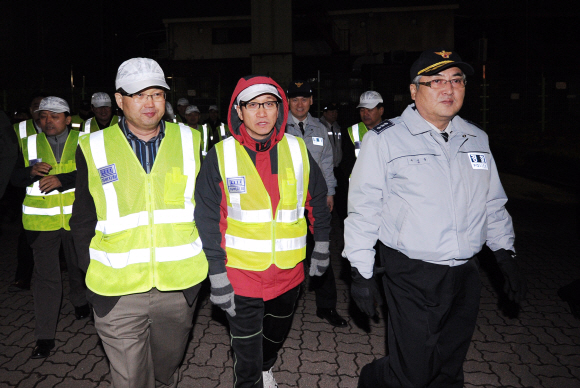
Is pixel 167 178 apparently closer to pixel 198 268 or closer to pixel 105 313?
pixel 198 268

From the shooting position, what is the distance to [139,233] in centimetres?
258

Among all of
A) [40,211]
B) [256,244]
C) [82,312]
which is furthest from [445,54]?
[82,312]

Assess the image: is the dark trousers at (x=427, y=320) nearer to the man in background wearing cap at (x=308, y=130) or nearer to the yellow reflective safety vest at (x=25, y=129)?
the man in background wearing cap at (x=308, y=130)

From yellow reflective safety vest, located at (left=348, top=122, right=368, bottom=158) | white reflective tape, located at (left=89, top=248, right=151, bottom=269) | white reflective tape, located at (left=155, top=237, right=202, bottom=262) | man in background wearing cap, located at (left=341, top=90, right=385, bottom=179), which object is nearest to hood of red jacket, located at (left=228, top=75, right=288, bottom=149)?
white reflective tape, located at (left=155, top=237, right=202, bottom=262)

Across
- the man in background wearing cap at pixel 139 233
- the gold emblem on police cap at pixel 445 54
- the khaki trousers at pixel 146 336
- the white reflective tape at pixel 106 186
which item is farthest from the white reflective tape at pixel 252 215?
the gold emblem on police cap at pixel 445 54

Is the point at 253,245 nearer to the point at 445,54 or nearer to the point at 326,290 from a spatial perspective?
the point at 445,54

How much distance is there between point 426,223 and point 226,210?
1174 millimetres

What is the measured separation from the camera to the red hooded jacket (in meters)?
2.83

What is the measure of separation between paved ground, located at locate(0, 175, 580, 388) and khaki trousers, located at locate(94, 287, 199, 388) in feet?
3.52

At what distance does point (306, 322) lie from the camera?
195 inches

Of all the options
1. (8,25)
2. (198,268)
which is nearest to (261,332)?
(198,268)

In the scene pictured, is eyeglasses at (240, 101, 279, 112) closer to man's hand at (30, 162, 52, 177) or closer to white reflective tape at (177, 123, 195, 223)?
white reflective tape at (177, 123, 195, 223)

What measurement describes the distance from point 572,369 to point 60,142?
4737 millimetres

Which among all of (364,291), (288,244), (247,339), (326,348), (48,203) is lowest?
(326,348)
